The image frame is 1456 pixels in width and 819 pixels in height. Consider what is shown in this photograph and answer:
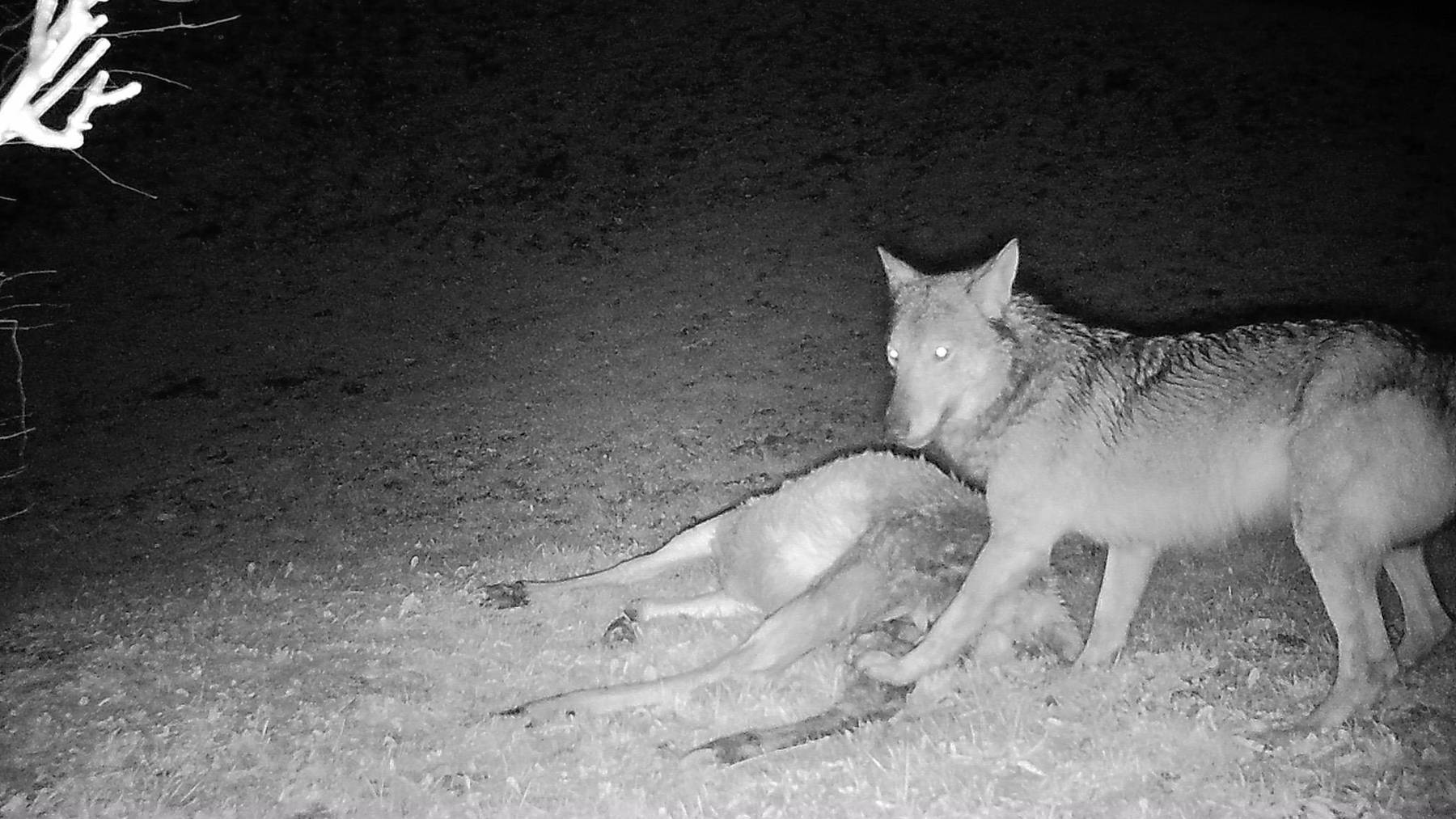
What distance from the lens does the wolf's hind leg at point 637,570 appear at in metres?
5.89

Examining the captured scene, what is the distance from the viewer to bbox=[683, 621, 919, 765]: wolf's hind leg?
4.26 meters

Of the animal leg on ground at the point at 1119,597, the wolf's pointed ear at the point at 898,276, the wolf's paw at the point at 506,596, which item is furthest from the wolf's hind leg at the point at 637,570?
the animal leg on ground at the point at 1119,597

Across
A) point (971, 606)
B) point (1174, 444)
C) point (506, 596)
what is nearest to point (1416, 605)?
point (1174, 444)

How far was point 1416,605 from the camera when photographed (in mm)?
4906

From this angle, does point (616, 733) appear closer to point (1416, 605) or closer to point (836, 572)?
point (836, 572)

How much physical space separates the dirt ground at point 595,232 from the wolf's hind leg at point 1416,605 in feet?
14.6

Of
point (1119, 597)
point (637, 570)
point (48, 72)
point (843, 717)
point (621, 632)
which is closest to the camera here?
point (48, 72)

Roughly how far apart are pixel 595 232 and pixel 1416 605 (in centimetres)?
1374

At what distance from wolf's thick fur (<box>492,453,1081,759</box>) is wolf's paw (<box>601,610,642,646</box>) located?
13 centimetres

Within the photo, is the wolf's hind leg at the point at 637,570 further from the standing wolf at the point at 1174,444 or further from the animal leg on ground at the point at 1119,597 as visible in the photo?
the animal leg on ground at the point at 1119,597

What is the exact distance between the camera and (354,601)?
21.0 feet

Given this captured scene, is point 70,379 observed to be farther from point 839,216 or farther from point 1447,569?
point 1447,569

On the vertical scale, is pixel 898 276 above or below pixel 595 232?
above

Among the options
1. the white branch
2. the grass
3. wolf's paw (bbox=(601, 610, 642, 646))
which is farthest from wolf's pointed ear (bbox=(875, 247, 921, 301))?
the white branch
